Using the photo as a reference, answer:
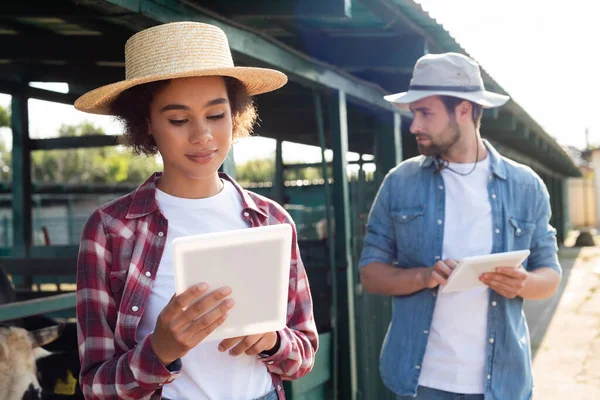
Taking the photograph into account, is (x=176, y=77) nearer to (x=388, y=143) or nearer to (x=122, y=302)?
(x=122, y=302)

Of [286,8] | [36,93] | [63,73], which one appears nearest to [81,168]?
[36,93]

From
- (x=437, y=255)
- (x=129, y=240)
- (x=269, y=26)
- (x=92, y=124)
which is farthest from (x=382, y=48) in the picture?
(x=92, y=124)

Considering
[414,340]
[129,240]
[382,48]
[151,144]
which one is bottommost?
[414,340]

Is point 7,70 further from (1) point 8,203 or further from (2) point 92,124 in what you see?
(2) point 92,124

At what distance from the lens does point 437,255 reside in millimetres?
2646

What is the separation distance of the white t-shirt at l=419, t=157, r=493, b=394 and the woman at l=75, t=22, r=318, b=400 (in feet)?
2.76

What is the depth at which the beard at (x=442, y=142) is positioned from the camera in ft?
8.95

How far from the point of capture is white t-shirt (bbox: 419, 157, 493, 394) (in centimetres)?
250

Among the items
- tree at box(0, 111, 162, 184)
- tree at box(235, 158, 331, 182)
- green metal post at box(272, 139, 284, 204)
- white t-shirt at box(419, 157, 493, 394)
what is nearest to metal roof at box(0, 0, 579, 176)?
white t-shirt at box(419, 157, 493, 394)

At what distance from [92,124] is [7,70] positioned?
191 ft

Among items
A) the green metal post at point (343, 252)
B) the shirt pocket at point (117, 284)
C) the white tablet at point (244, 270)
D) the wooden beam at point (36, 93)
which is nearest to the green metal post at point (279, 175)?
the wooden beam at point (36, 93)

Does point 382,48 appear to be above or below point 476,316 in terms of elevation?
above

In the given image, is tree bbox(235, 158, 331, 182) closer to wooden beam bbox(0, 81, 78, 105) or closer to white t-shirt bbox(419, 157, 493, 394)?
wooden beam bbox(0, 81, 78, 105)

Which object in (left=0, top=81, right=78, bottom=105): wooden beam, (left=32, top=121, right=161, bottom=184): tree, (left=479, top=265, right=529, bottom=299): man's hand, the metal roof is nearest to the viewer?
(left=479, top=265, right=529, bottom=299): man's hand
